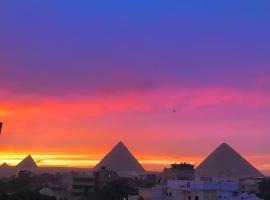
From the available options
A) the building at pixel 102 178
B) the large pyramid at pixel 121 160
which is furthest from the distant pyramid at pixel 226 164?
the building at pixel 102 178

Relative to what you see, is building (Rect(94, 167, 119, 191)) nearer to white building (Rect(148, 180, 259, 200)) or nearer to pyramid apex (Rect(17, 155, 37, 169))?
white building (Rect(148, 180, 259, 200))

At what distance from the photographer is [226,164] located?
10956cm

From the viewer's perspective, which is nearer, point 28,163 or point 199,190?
point 199,190

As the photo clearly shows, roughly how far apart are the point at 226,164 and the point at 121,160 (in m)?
21.8

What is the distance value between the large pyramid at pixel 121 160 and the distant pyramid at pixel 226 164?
13972mm

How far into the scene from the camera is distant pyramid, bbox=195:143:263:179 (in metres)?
106

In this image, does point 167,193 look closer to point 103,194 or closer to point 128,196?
point 128,196

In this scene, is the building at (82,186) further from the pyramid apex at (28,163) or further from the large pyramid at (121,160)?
the pyramid apex at (28,163)

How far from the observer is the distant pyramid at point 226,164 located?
106m

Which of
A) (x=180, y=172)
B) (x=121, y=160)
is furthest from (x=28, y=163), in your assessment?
(x=180, y=172)

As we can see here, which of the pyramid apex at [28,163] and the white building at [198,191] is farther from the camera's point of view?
the pyramid apex at [28,163]

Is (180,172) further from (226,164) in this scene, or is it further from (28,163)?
(28,163)

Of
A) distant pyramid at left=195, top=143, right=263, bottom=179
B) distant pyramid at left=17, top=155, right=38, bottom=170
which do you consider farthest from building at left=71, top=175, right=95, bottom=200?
distant pyramid at left=17, top=155, right=38, bottom=170

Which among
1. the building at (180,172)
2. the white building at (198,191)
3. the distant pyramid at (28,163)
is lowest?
the white building at (198,191)
